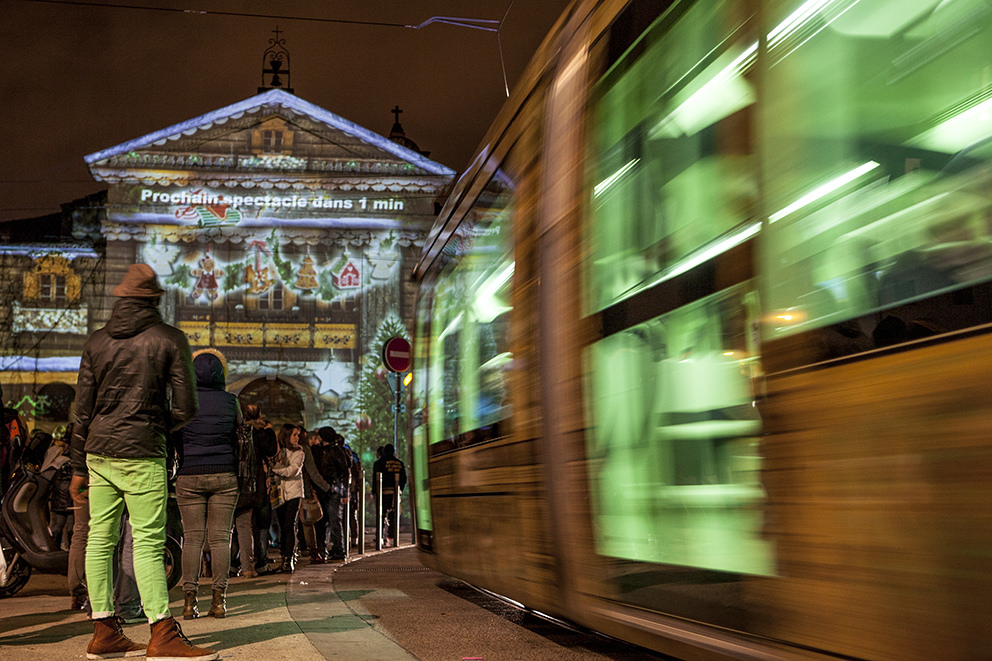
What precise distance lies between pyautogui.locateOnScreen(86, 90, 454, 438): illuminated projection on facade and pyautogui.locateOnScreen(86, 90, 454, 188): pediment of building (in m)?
0.04

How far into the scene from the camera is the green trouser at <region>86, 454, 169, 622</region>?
5113 mm

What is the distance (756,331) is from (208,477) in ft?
15.6

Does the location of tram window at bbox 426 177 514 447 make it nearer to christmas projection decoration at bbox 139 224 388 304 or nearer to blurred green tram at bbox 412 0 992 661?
blurred green tram at bbox 412 0 992 661

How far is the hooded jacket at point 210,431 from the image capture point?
6906 millimetres

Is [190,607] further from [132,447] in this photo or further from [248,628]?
[132,447]

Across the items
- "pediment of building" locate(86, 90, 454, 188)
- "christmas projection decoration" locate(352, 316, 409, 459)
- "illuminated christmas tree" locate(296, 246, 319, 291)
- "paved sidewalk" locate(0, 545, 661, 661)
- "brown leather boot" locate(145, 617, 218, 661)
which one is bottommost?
"paved sidewalk" locate(0, 545, 661, 661)

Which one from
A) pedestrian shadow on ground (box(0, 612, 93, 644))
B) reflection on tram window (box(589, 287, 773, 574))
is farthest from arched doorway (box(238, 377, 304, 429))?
reflection on tram window (box(589, 287, 773, 574))

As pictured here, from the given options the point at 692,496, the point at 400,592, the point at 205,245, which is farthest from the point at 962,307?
the point at 205,245

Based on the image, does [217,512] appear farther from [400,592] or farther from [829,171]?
[829,171]

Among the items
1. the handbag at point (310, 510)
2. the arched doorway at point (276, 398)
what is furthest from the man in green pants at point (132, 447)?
the arched doorway at point (276, 398)

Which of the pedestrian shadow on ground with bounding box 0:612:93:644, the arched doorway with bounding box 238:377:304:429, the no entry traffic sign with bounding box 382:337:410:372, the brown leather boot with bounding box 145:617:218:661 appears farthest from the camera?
the arched doorway with bounding box 238:377:304:429

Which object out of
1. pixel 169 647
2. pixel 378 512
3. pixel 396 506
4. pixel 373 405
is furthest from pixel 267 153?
pixel 169 647

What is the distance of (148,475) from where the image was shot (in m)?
5.19

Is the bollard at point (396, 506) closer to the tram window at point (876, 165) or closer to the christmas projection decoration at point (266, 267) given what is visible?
the tram window at point (876, 165)
